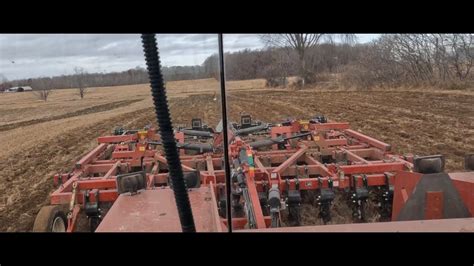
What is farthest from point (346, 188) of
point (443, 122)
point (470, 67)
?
point (470, 67)

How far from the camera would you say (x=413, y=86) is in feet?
29.4

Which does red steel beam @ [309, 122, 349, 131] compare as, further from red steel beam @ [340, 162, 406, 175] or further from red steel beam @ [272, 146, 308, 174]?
red steel beam @ [340, 162, 406, 175]

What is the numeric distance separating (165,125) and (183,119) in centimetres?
627

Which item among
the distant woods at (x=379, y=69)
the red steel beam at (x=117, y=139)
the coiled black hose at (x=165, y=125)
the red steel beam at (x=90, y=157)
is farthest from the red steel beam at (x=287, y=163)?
the distant woods at (x=379, y=69)

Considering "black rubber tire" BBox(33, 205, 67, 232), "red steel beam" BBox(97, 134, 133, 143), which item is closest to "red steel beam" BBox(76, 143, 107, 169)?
"red steel beam" BBox(97, 134, 133, 143)

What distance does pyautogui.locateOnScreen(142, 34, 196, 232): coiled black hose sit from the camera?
63cm

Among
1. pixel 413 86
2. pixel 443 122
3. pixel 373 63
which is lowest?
pixel 443 122

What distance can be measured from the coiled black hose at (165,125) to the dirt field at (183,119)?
3.70m

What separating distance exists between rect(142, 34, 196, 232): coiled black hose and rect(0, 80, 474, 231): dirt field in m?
3.70
